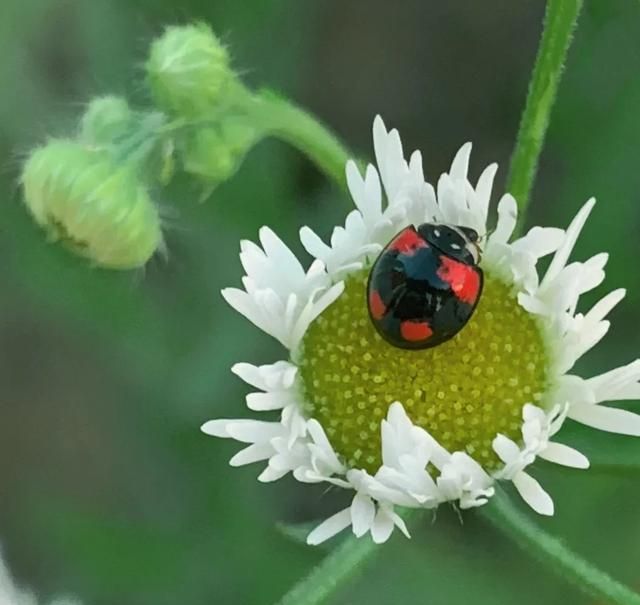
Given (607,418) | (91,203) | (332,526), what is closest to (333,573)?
(332,526)

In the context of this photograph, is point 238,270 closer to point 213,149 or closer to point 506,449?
point 213,149

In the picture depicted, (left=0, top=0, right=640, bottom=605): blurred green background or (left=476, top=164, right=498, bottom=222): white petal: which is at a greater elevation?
(left=476, top=164, right=498, bottom=222): white petal

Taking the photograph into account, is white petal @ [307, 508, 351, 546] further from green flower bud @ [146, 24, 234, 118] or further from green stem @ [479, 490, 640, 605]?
green flower bud @ [146, 24, 234, 118]

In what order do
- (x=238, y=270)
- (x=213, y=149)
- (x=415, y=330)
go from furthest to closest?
(x=238, y=270) → (x=213, y=149) → (x=415, y=330)

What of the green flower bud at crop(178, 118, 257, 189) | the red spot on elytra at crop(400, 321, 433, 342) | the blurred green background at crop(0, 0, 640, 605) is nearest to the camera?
the red spot on elytra at crop(400, 321, 433, 342)

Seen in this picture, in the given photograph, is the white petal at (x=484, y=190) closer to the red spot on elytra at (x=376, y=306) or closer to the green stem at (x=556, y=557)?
the red spot on elytra at (x=376, y=306)

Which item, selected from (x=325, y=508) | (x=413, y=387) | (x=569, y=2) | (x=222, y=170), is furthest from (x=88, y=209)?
(x=325, y=508)

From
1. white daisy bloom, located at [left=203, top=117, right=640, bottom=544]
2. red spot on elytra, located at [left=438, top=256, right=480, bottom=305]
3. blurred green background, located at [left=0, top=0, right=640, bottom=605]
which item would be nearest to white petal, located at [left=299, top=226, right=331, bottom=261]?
white daisy bloom, located at [left=203, top=117, right=640, bottom=544]
